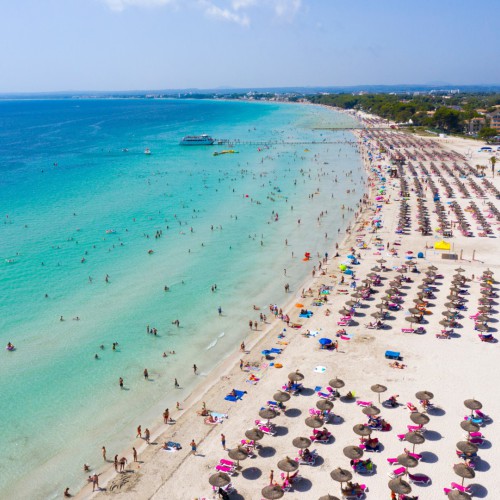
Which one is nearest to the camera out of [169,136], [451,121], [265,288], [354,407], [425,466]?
[425,466]

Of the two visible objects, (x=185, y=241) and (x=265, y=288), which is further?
(x=185, y=241)

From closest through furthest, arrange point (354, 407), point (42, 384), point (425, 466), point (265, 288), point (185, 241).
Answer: point (425, 466) < point (354, 407) < point (42, 384) < point (265, 288) < point (185, 241)

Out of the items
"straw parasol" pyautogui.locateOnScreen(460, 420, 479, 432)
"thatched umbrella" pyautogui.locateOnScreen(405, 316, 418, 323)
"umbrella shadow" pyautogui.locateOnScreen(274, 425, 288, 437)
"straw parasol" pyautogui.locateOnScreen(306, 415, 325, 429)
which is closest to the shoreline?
"umbrella shadow" pyautogui.locateOnScreen(274, 425, 288, 437)

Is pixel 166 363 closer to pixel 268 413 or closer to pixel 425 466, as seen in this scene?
pixel 268 413

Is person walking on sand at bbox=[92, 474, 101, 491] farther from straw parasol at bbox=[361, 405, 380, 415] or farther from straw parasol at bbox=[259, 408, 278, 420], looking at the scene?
straw parasol at bbox=[361, 405, 380, 415]

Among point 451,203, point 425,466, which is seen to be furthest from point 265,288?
point 451,203

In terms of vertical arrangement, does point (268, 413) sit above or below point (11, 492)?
above
